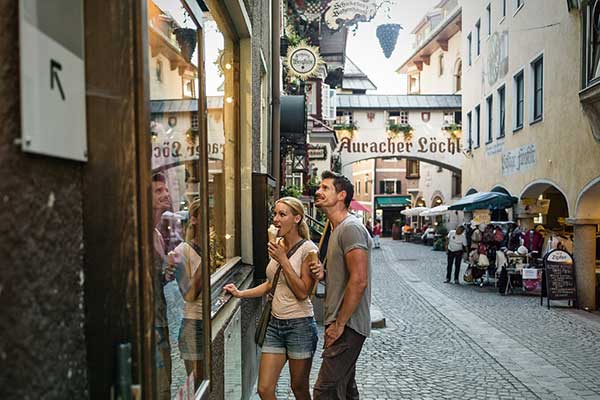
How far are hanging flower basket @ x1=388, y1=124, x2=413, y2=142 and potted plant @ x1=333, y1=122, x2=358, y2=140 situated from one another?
74.1 inches

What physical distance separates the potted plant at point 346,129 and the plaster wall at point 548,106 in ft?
35.2

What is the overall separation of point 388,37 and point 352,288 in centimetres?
2204

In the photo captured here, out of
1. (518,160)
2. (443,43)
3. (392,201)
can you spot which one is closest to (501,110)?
(518,160)

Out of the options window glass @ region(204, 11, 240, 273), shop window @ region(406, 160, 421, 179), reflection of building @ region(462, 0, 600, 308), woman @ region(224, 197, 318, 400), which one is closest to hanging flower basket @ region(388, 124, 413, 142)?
reflection of building @ region(462, 0, 600, 308)

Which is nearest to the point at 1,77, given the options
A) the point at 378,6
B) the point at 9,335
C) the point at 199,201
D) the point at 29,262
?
the point at 29,262

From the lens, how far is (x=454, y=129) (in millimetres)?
31562

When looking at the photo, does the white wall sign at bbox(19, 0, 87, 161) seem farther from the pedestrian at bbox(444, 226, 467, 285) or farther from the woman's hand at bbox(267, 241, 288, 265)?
the pedestrian at bbox(444, 226, 467, 285)

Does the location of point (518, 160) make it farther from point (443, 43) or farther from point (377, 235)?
point (377, 235)

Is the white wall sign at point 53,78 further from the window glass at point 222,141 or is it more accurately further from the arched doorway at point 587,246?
the arched doorway at point 587,246

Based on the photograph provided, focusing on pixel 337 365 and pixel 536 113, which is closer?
pixel 337 365

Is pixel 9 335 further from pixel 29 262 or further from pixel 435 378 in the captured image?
pixel 435 378

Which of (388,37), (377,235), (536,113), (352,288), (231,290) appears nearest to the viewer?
(352,288)

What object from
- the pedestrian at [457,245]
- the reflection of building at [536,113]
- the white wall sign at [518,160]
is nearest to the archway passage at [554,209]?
the reflection of building at [536,113]

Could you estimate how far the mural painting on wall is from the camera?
19047 millimetres
